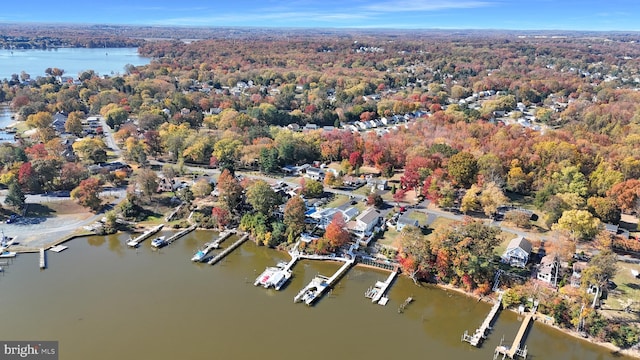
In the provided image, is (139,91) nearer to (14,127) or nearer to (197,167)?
(14,127)

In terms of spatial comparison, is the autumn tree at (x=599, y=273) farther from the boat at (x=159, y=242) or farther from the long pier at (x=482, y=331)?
the boat at (x=159, y=242)

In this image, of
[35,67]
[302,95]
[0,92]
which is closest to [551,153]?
[302,95]

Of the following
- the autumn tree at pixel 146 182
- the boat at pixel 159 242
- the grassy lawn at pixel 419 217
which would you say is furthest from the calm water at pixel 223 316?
the autumn tree at pixel 146 182

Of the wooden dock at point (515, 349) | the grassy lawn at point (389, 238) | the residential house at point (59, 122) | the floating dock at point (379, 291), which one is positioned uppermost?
the residential house at point (59, 122)

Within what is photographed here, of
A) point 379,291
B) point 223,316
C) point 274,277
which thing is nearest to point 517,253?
point 379,291

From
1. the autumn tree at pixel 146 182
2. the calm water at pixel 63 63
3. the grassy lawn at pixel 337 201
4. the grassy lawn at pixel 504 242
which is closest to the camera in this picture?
the grassy lawn at pixel 504 242

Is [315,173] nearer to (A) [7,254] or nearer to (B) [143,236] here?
(B) [143,236]
